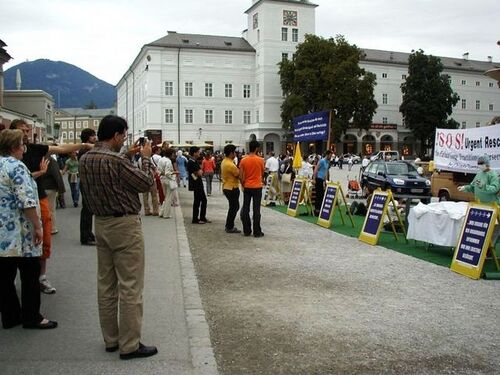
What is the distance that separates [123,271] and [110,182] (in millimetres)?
740

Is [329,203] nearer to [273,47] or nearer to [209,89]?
[273,47]

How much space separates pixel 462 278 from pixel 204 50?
77555 millimetres

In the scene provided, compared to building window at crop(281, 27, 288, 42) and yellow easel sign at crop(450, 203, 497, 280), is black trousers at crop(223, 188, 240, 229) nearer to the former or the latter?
yellow easel sign at crop(450, 203, 497, 280)

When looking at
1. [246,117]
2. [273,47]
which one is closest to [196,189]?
[273,47]

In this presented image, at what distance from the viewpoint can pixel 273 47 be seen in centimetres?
8025

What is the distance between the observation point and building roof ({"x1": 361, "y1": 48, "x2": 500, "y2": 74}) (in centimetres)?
9262

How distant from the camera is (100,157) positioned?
4480 mm

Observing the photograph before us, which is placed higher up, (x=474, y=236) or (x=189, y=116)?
(x=189, y=116)

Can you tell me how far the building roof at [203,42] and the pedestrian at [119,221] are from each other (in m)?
78.1

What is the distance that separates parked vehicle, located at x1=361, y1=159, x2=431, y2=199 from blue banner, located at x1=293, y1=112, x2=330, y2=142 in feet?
13.6

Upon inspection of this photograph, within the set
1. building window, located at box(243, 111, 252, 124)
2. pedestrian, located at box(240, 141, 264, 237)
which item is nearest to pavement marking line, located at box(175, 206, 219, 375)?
pedestrian, located at box(240, 141, 264, 237)

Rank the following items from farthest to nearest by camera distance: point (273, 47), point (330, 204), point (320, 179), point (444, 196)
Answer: point (273, 47) < point (444, 196) < point (320, 179) < point (330, 204)

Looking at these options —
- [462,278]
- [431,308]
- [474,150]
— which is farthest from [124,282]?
[474,150]

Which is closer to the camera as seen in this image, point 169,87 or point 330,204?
point 330,204
